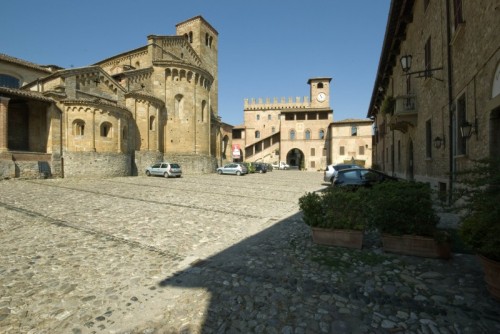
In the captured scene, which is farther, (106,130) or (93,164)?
(106,130)

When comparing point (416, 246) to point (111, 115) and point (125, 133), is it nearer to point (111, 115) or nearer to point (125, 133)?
point (111, 115)

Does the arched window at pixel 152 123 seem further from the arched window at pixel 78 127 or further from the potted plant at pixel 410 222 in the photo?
the potted plant at pixel 410 222

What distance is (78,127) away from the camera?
2288cm

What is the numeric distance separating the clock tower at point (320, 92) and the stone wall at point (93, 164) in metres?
44.6

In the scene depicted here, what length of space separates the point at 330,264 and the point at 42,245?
5.80 m

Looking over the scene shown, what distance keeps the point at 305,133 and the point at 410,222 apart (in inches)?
1893

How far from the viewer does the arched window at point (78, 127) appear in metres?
22.6

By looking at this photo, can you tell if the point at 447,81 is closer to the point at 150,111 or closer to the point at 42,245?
the point at 42,245

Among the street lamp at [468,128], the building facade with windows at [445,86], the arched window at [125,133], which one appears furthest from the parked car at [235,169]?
the street lamp at [468,128]

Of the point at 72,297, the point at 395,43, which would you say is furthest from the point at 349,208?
the point at 395,43

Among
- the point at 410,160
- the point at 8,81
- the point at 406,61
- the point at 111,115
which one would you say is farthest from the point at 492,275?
the point at 8,81

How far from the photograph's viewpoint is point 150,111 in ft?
94.4

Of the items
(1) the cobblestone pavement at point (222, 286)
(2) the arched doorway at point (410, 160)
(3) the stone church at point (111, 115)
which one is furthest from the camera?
(3) the stone church at point (111, 115)

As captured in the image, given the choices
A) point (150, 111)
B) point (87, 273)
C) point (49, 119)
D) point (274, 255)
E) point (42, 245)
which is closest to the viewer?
point (87, 273)
